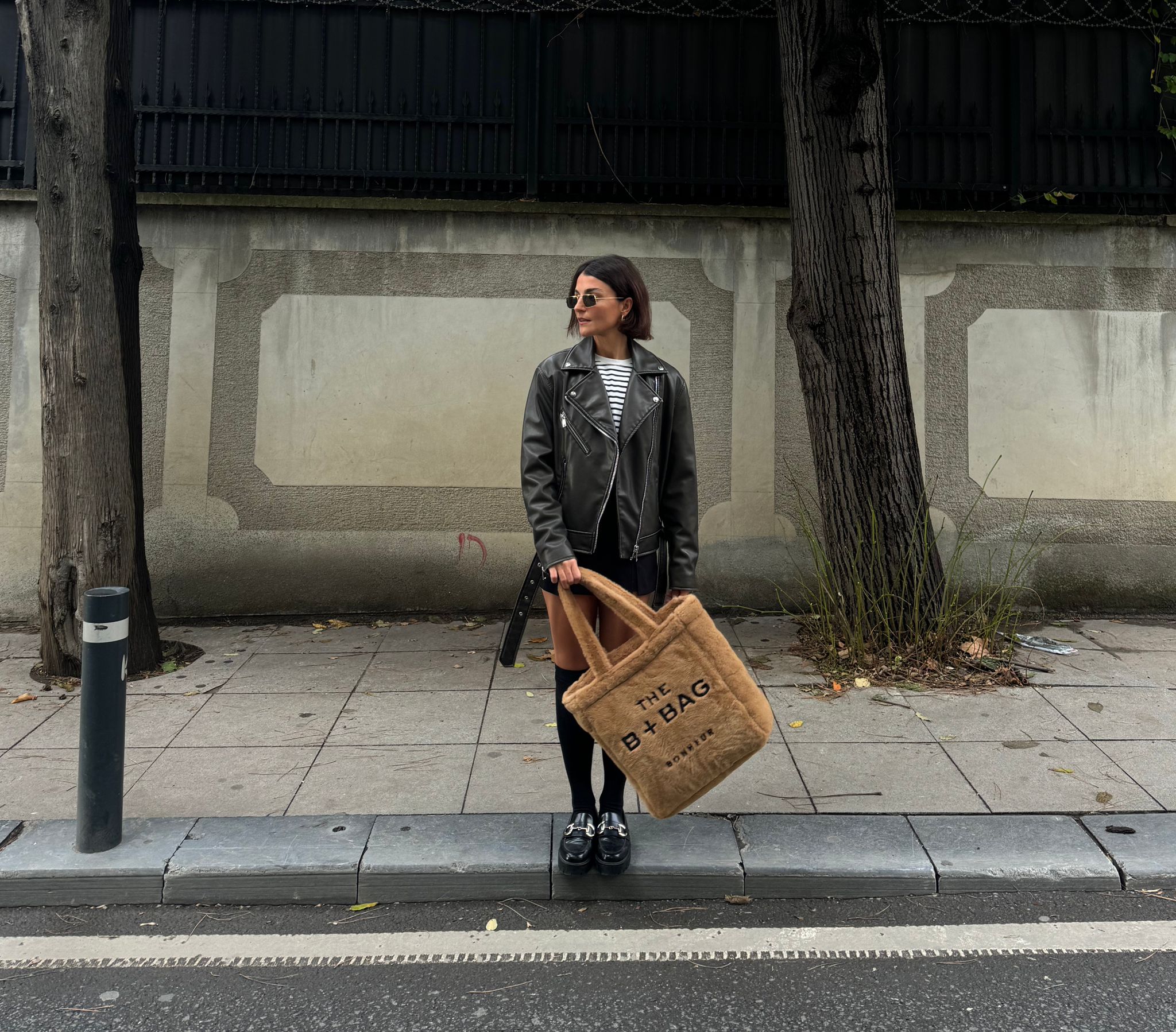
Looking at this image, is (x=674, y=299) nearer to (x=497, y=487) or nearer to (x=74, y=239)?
(x=497, y=487)

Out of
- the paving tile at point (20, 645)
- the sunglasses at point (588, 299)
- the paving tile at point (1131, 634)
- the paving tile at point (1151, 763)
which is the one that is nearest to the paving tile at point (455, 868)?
the sunglasses at point (588, 299)

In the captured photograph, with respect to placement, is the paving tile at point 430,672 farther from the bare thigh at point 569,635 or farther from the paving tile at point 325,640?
the bare thigh at point 569,635

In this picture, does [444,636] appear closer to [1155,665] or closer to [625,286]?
[625,286]

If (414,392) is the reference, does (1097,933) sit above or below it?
below

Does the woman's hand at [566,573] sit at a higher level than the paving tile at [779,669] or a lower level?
higher

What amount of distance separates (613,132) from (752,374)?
2113 millimetres

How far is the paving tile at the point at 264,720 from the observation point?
4160mm

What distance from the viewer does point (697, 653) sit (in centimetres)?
254


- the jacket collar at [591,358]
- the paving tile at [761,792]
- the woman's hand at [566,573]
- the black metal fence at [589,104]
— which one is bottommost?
the paving tile at [761,792]

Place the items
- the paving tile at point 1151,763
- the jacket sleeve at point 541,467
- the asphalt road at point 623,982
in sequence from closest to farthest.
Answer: the asphalt road at point 623,982 → the jacket sleeve at point 541,467 → the paving tile at point 1151,763

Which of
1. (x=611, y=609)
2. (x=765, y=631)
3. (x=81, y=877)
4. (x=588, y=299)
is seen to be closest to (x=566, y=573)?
(x=611, y=609)

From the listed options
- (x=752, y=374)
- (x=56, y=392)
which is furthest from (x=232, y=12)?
(x=752, y=374)

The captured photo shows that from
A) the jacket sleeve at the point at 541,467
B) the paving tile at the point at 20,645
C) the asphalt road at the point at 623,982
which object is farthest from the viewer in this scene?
the paving tile at the point at 20,645

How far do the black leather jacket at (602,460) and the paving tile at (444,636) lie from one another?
2855 mm
